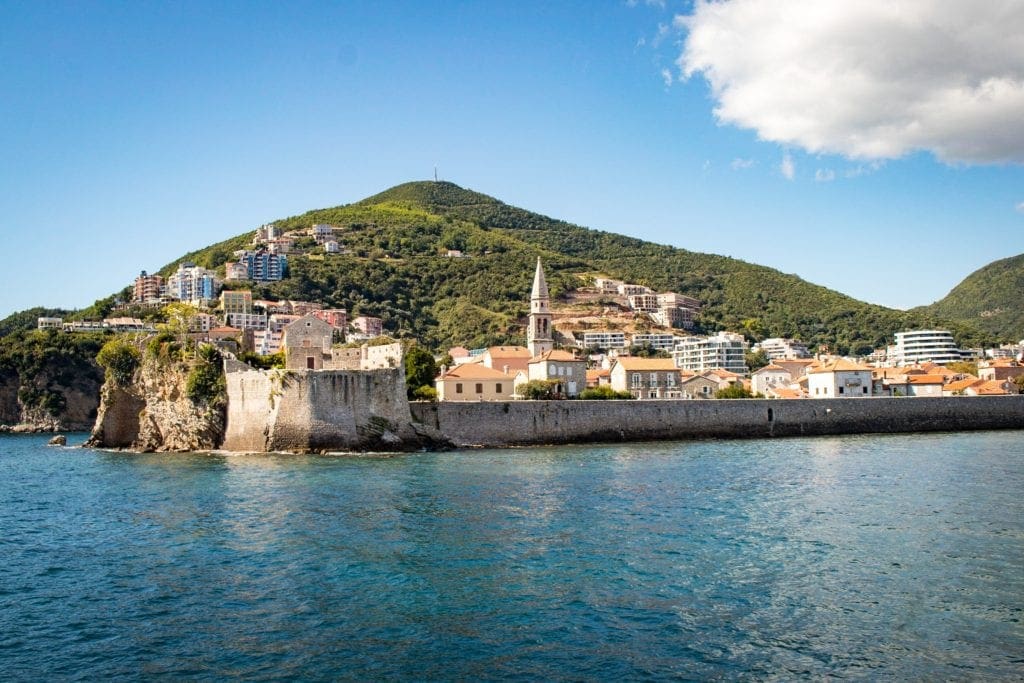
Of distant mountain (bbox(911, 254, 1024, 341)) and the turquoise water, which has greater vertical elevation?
distant mountain (bbox(911, 254, 1024, 341))

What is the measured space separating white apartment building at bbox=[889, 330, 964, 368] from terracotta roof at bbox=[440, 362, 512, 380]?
248 feet

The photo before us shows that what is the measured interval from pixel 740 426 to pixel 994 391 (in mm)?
23634

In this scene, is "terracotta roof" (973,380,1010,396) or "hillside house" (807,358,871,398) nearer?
"hillside house" (807,358,871,398)

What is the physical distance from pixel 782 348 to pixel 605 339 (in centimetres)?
2057

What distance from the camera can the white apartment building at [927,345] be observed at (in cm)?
10594

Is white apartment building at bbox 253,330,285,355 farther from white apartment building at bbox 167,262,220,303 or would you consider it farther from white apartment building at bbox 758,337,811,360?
white apartment building at bbox 758,337,811,360

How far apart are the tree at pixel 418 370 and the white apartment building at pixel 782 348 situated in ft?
194

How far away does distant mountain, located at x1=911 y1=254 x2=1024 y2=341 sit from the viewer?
465 ft

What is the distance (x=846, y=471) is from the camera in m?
26.6

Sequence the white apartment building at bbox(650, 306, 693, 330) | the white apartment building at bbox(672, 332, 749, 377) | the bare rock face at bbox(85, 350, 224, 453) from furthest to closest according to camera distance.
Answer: the white apartment building at bbox(650, 306, 693, 330)
the white apartment building at bbox(672, 332, 749, 377)
the bare rock face at bbox(85, 350, 224, 453)

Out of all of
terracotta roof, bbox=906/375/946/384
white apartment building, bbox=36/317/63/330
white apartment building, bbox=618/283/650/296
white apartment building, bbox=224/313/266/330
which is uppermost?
white apartment building, bbox=618/283/650/296

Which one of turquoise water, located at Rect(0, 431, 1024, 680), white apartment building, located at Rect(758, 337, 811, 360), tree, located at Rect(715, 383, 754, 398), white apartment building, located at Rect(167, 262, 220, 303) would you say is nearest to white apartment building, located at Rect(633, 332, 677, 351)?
white apartment building, located at Rect(758, 337, 811, 360)

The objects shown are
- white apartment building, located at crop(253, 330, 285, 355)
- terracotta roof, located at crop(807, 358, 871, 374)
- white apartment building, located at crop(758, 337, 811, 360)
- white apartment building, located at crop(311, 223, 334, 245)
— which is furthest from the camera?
white apartment building, located at crop(311, 223, 334, 245)

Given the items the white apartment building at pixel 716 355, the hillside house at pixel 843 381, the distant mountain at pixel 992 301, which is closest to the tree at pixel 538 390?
the hillside house at pixel 843 381
